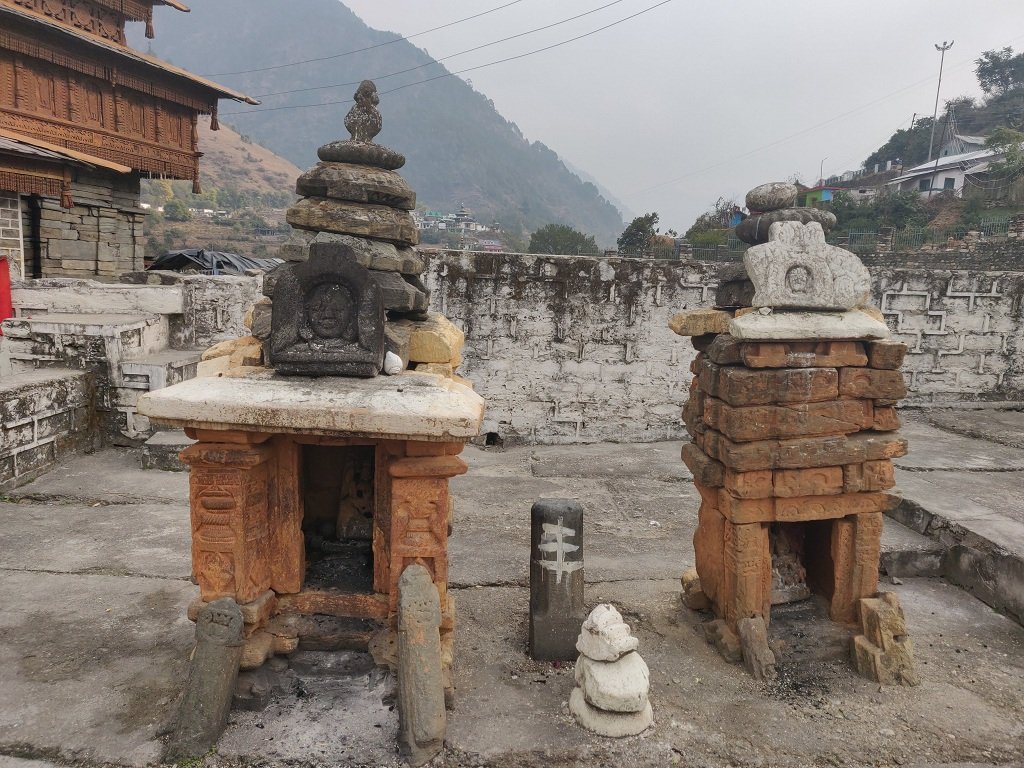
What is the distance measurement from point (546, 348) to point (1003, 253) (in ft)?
51.3

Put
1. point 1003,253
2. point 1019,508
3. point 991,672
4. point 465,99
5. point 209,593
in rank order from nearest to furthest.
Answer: point 209,593 → point 991,672 → point 1019,508 → point 1003,253 → point 465,99

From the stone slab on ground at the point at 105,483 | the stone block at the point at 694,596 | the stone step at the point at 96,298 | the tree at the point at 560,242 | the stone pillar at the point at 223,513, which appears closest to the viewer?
the stone pillar at the point at 223,513

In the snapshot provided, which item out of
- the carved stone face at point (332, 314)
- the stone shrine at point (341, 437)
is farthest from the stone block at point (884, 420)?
Result: the carved stone face at point (332, 314)

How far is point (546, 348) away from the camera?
859 cm

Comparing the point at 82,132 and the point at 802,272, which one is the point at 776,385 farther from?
the point at 82,132

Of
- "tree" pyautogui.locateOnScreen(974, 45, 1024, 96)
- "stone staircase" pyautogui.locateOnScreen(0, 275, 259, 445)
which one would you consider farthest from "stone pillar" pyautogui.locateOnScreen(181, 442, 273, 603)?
"tree" pyautogui.locateOnScreen(974, 45, 1024, 96)

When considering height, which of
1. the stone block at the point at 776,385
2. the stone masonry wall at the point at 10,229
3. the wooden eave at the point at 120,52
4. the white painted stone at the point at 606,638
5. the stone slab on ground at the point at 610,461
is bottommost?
the stone slab on ground at the point at 610,461

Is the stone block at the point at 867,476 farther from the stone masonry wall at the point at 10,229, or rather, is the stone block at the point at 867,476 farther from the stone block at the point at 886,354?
the stone masonry wall at the point at 10,229

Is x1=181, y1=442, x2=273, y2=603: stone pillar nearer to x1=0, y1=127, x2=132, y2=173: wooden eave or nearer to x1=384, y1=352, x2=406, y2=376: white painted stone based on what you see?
x1=384, y1=352, x2=406, y2=376: white painted stone

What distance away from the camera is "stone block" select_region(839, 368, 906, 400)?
12.8 ft

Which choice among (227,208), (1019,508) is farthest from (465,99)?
(1019,508)

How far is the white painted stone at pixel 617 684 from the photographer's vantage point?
3.19 meters

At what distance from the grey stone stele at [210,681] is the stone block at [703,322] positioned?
9.78 ft

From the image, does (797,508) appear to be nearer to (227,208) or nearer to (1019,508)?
(1019,508)
